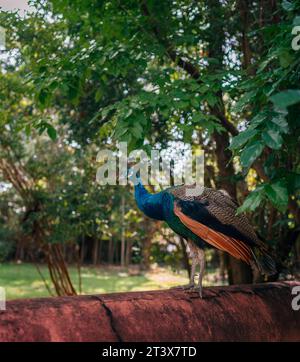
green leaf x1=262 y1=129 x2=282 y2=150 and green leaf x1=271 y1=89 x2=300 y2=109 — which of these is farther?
green leaf x1=262 y1=129 x2=282 y2=150

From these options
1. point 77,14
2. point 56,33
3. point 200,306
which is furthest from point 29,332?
point 56,33

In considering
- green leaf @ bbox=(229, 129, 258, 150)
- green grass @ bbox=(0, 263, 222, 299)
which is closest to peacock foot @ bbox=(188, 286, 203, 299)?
green leaf @ bbox=(229, 129, 258, 150)

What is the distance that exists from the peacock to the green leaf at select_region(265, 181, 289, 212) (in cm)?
106

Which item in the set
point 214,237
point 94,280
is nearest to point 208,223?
point 214,237

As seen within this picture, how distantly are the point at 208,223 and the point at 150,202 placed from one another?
1.43 ft

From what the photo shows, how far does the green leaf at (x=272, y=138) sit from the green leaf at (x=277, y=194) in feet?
0.57

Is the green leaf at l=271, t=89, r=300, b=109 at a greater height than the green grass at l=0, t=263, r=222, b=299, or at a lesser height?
greater

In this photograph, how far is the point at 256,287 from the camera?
9.84ft

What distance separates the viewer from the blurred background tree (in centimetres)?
222

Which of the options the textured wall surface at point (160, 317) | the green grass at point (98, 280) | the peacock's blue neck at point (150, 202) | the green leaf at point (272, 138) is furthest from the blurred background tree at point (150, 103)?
the green grass at point (98, 280)

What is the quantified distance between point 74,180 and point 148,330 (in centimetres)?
500

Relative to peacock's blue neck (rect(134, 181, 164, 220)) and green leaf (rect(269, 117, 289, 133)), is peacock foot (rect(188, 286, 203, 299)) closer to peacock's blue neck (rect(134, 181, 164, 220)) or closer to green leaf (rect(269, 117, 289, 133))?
peacock's blue neck (rect(134, 181, 164, 220))

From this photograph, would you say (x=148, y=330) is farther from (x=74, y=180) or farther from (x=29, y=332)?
(x=74, y=180)

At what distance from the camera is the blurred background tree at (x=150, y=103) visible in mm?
2219
